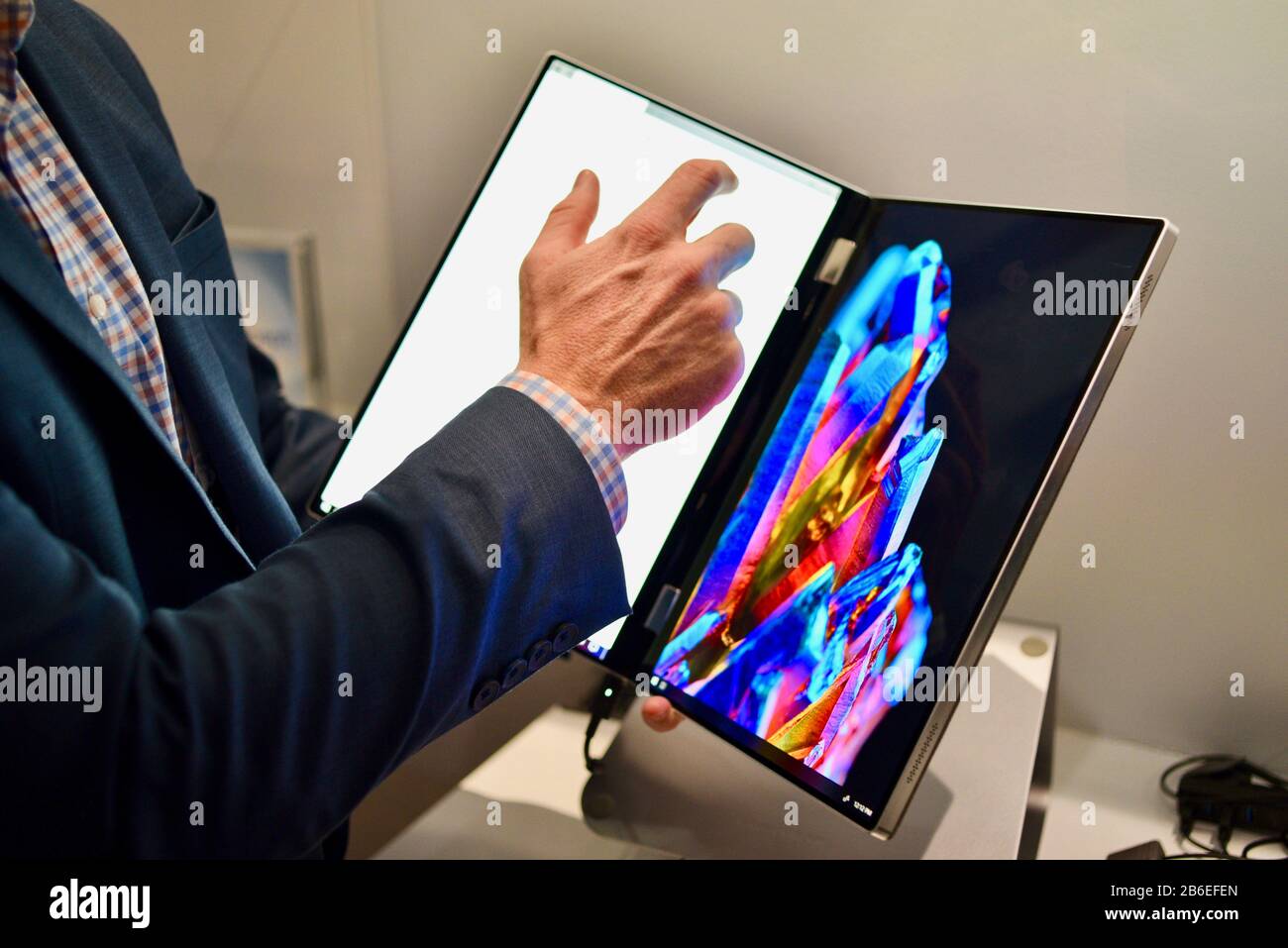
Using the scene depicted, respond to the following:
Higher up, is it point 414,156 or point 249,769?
point 414,156

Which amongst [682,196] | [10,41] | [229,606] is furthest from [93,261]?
[682,196]

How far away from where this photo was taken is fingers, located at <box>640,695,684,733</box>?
0.86m

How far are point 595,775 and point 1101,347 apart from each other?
574 millimetres

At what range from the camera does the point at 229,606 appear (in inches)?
22.1

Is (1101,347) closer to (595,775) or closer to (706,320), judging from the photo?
(706,320)

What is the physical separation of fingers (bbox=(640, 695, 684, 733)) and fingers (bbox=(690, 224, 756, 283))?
0.35 meters

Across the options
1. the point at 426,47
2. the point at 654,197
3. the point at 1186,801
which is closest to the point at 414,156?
the point at 426,47

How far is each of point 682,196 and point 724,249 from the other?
0.18 feet

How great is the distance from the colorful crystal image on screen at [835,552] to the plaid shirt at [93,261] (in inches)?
6.7

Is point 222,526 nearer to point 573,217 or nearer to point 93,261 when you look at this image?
point 93,261

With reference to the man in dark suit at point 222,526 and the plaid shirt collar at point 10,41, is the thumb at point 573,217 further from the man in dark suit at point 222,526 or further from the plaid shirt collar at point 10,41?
the plaid shirt collar at point 10,41

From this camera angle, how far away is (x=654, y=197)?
2.62ft

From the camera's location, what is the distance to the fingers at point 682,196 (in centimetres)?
78

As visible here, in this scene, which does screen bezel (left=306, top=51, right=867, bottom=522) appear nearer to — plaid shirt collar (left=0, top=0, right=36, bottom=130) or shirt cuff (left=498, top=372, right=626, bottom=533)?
shirt cuff (left=498, top=372, right=626, bottom=533)
